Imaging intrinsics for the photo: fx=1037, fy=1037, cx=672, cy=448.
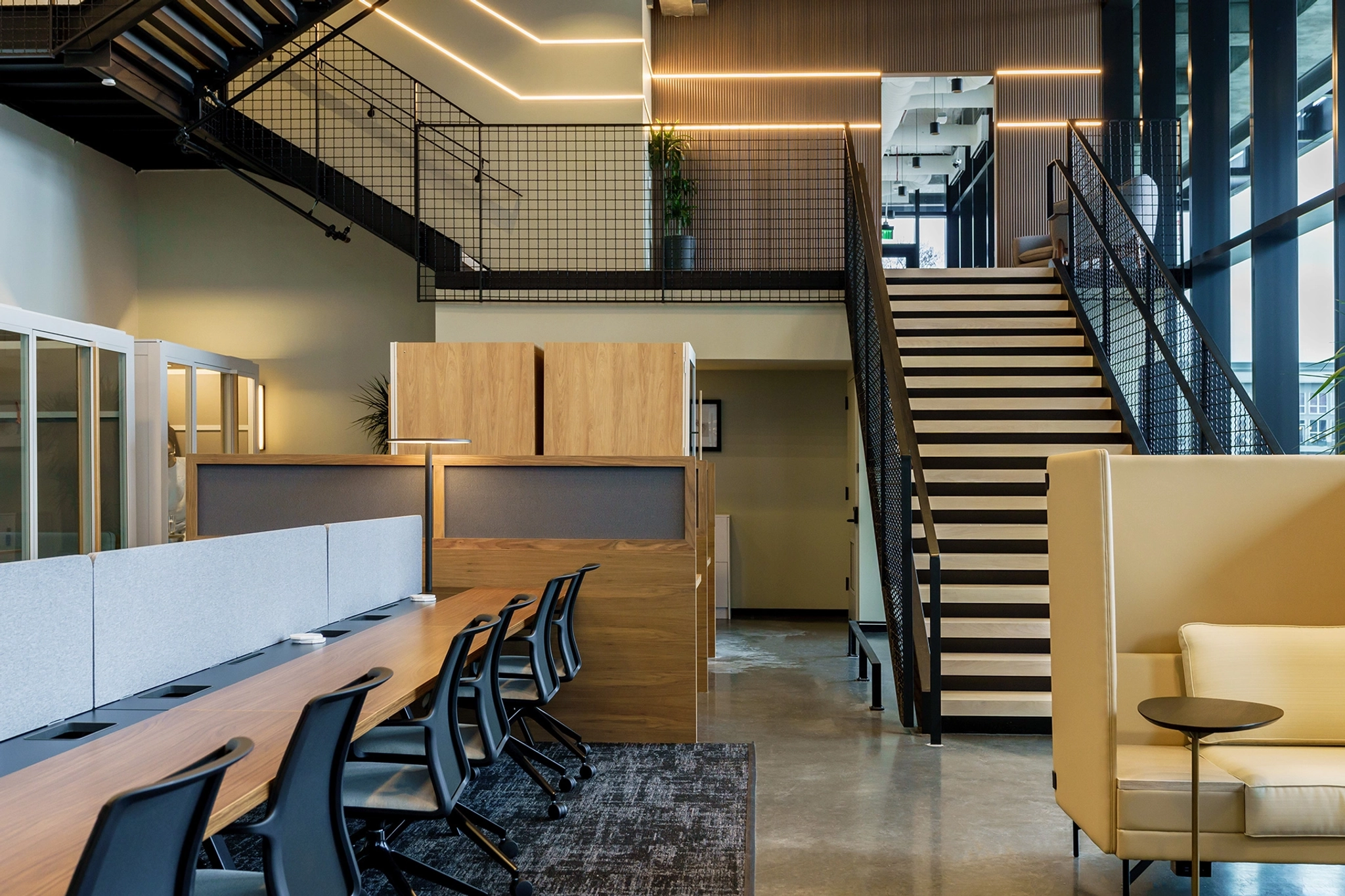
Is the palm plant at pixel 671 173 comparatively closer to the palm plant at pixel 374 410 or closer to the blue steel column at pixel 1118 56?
the palm plant at pixel 374 410

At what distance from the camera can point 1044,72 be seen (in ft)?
32.7

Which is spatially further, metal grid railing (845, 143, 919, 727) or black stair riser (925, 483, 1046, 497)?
black stair riser (925, 483, 1046, 497)

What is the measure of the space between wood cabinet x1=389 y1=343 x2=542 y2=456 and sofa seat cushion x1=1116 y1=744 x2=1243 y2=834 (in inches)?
132

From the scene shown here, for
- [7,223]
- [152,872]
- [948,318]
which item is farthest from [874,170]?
[152,872]

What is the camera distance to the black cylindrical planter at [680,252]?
844 cm

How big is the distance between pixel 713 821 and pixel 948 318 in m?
4.84

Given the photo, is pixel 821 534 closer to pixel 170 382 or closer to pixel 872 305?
pixel 872 305

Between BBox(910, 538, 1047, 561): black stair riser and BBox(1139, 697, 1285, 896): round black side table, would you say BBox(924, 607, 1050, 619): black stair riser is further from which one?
BBox(1139, 697, 1285, 896): round black side table

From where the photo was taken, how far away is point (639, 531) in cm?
496

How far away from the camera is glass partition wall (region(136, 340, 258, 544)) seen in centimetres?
725

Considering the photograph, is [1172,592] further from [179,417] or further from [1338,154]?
[179,417]

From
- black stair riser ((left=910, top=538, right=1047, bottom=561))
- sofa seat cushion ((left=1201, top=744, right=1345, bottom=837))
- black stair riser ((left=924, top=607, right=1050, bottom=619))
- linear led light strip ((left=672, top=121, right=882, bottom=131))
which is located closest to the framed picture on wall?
linear led light strip ((left=672, top=121, right=882, bottom=131))

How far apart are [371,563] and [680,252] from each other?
17.2 ft

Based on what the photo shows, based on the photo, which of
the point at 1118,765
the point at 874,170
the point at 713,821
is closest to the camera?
the point at 1118,765
